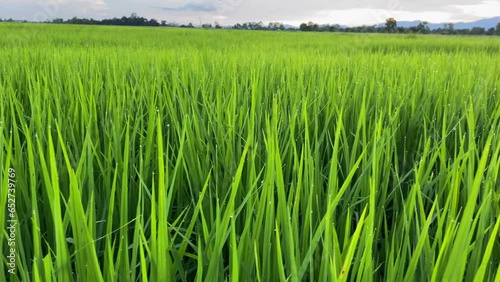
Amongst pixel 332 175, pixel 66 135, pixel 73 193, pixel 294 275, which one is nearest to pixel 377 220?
pixel 332 175

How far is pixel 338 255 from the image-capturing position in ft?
1.46

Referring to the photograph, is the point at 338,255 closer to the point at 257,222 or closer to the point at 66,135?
the point at 257,222

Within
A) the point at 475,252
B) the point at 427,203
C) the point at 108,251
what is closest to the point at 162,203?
the point at 108,251

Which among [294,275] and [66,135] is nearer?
[294,275]

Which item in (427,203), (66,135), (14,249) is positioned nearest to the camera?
(14,249)

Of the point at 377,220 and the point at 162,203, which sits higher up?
the point at 162,203

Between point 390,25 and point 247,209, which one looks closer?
point 247,209

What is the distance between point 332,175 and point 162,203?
0.81 ft

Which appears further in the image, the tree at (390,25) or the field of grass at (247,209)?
the tree at (390,25)

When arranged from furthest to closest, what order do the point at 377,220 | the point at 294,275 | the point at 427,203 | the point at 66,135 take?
the point at 66,135
the point at 427,203
the point at 377,220
the point at 294,275

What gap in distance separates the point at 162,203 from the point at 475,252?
38cm

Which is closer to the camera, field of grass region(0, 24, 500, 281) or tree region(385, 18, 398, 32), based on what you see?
field of grass region(0, 24, 500, 281)

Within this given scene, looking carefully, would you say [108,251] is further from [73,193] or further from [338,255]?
[338,255]

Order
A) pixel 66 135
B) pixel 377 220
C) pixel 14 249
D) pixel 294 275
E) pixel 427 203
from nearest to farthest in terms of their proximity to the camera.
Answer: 1. pixel 294 275
2. pixel 14 249
3. pixel 377 220
4. pixel 427 203
5. pixel 66 135
